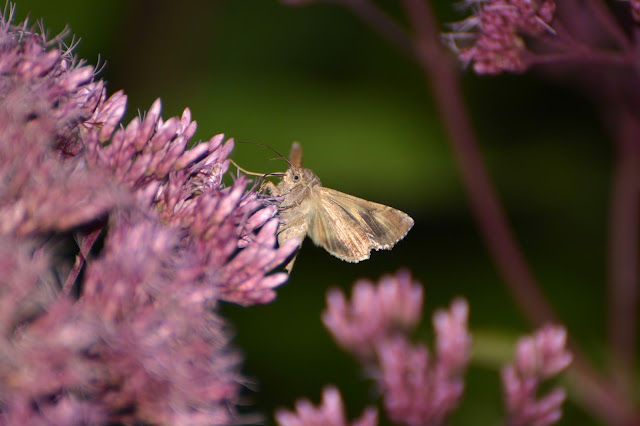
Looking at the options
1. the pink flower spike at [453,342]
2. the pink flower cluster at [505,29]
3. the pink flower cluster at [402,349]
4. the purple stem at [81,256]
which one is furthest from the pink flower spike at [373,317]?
the purple stem at [81,256]

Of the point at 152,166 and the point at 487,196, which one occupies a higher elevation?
the point at 152,166

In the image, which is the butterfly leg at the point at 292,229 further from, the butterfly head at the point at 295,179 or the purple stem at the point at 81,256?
the purple stem at the point at 81,256

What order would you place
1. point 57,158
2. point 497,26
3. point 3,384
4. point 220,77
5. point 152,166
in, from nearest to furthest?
point 3,384
point 57,158
point 152,166
point 497,26
point 220,77

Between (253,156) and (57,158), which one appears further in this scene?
(253,156)

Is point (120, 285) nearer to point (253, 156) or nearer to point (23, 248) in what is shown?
point (23, 248)

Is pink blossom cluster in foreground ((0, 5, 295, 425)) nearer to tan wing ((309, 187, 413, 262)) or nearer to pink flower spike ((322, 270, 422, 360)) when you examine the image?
tan wing ((309, 187, 413, 262))

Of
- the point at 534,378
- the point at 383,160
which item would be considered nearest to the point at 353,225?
the point at 534,378

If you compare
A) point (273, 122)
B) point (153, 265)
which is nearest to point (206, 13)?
point (273, 122)
